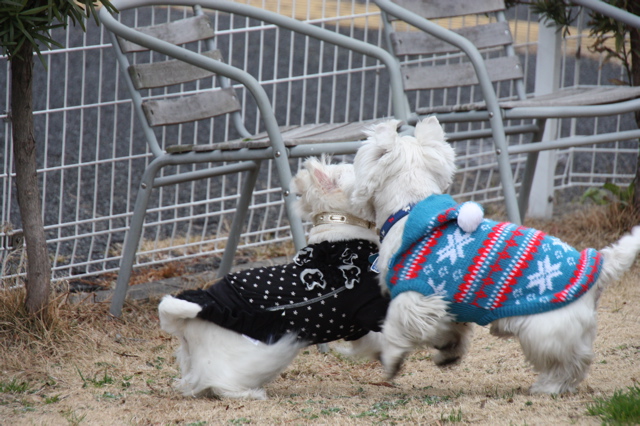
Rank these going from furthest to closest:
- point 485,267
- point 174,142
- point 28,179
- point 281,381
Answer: point 174,142, point 28,179, point 281,381, point 485,267

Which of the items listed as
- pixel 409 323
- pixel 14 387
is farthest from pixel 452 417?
pixel 14 387

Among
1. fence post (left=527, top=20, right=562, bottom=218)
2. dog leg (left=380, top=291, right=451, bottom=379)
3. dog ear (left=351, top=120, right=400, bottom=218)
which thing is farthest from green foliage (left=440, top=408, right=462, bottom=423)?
fence post (left=527, top=20, right=562, bottom=218)

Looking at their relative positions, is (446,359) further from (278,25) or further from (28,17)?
(28,17)

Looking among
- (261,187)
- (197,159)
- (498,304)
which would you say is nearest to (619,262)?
(498,304)

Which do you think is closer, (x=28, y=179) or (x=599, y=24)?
(x=28, y=179)

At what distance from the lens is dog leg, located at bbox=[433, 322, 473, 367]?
2.38 m

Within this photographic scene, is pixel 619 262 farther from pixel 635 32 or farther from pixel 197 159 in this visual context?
pixel 635 32

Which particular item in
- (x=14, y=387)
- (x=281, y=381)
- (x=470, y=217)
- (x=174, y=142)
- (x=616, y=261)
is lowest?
(x=174, y=142)

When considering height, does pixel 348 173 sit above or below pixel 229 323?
above

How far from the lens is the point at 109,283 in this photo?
3875 millimetres

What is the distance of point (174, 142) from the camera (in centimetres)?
721

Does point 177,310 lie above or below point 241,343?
above

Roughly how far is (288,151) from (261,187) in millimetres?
2948

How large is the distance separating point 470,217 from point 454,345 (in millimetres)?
486
